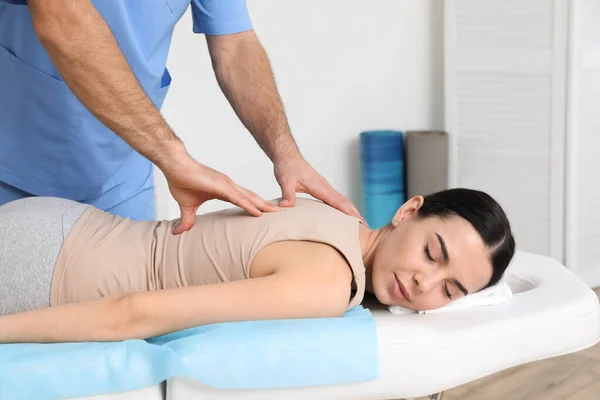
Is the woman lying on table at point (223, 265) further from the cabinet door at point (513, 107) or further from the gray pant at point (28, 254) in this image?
the cabinet door at point (513, 107)

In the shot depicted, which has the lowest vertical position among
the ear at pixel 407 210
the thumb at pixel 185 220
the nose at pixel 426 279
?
the nose at pixel 426 279

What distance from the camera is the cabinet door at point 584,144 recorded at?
3299 millimetres

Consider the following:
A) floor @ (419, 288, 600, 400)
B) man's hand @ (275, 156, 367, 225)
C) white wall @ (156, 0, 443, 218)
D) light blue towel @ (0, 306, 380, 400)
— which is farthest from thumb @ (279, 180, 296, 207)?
white wall @ (156, 0, 443, 218)

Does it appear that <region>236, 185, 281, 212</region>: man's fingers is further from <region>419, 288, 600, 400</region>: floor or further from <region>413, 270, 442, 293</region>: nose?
<region>419, 288, 600, 400</region>: floor

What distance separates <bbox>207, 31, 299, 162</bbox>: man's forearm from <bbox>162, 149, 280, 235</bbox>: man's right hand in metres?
0.44

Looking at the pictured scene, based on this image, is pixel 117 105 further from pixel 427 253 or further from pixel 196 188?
pixel 427 253

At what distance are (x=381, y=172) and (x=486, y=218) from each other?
207 cm

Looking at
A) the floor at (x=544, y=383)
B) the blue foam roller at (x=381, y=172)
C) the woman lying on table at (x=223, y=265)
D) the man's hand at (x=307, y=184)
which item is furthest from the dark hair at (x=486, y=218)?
the blue foam roller at (x=381, y=172)

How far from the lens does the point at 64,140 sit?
74.1 inches

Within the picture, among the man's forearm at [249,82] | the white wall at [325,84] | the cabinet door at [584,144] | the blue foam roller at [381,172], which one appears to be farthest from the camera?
the blue foam roller at [381,172]

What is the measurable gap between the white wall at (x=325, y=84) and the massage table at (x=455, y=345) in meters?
1.93

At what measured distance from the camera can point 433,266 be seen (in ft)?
5.50

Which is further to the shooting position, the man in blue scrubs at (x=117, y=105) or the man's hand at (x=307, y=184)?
the man's hand at (x=307, y=184)

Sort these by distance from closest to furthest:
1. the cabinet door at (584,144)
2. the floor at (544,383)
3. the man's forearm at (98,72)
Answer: the man's forearm at (98,72)
the floor at (544,383)
the cabinet door at (584,144)
